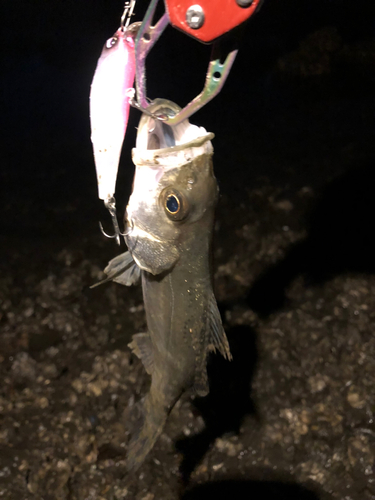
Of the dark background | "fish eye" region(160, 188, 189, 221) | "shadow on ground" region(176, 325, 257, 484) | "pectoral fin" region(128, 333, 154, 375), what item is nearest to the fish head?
"fish eye" region(160, 188, 189, 221)

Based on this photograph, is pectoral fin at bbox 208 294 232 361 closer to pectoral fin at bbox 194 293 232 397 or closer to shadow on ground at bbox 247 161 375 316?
pectoral fin at bbox 194 293 232 397

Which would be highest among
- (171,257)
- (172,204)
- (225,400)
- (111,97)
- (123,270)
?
(111,97)

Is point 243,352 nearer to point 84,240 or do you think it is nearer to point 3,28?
point 84,240

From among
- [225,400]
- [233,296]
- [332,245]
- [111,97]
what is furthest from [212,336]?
[332,245]

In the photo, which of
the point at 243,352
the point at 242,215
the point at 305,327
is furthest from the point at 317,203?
the point at 243,352

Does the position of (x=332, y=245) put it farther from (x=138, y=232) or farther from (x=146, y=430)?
(x=138, y=232)

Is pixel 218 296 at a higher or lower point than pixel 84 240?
lower
